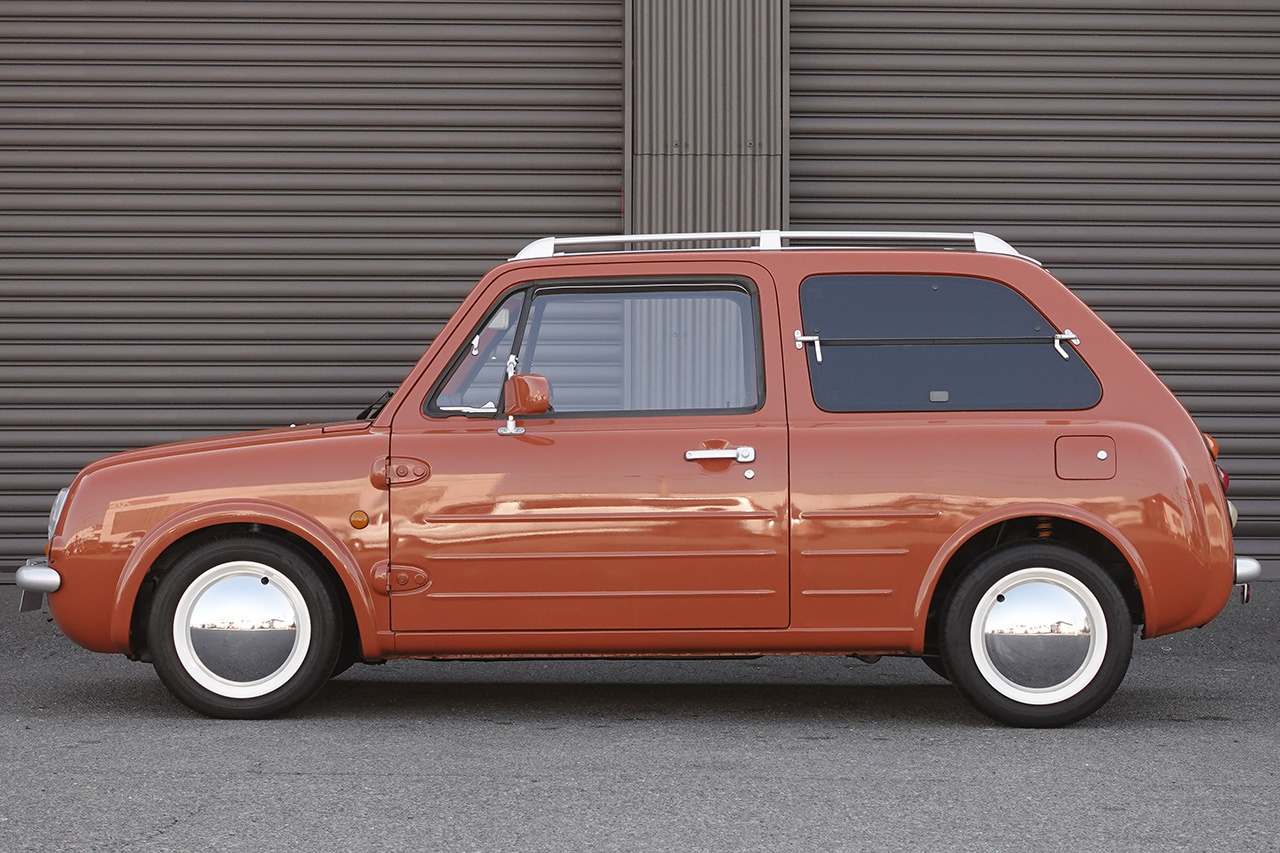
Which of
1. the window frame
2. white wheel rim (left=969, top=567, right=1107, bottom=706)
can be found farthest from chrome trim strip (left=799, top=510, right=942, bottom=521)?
the window frame

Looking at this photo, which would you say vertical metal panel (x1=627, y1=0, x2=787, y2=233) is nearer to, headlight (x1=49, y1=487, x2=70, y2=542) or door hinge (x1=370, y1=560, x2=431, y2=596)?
door hinge (x1=370, y1=560, x2=431, y2=596)

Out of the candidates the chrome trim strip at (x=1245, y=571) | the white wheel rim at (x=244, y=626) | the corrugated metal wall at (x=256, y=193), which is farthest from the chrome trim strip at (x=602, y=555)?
the corrugated metal wall at (x=256, y=193)

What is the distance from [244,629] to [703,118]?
530 centimetres

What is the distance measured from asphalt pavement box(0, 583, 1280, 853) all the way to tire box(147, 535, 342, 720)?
128 mm

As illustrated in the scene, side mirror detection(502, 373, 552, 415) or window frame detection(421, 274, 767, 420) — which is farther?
window frame detection(421, 274, 767, 420)

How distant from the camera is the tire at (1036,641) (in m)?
5.18

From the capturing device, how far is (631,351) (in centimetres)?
541

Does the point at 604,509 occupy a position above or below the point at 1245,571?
above

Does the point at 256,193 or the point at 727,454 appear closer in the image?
the point at 727,454

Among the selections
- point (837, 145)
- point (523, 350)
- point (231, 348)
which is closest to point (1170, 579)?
point (523, 350)

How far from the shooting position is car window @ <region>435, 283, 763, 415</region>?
210 inches

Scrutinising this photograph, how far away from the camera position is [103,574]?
17.4 feet

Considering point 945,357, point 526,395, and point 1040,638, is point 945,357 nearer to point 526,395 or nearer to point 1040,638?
point 1040,638

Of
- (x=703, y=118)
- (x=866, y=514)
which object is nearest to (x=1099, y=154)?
(x=703, y=118)
